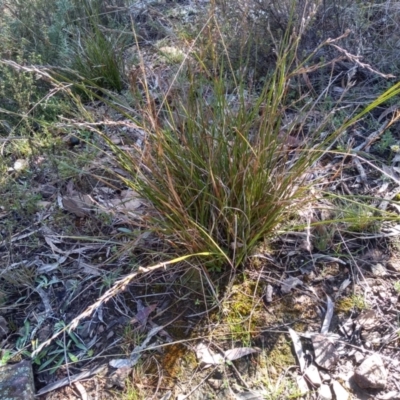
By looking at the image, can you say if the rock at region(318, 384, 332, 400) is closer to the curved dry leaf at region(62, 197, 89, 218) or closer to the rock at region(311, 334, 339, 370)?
the rock at region(311, 334, 339, 370)

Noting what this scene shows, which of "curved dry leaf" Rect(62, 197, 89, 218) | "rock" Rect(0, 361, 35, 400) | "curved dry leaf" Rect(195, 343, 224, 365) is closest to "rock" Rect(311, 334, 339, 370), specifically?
"curved dry leaf" Rect(195, 343, 224, 365)

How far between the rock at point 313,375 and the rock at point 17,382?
1022 mm

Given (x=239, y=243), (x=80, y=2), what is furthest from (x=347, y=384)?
(x=80, y=2)

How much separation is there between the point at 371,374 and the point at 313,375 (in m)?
0.20

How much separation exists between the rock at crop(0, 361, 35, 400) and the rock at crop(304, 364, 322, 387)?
1.02m

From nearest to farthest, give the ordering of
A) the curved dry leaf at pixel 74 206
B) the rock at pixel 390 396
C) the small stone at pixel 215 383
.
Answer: the rock at pixel 390 396 < the small stone at pixel 215 383 < the curved dry leaf at pixel 74 206

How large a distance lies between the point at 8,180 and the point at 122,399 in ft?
4.23

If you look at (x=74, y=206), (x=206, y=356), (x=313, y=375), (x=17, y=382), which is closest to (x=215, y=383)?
(x=206, y=356)

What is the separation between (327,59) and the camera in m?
2.87

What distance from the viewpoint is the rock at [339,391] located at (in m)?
1.67

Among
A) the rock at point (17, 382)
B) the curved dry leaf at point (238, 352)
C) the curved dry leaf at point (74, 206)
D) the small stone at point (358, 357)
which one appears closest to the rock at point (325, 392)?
the small stone at point (358, 357)

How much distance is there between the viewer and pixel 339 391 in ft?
5.53

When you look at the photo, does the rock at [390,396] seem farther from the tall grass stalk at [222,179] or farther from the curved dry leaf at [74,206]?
the curved dry leaf at [74,206]

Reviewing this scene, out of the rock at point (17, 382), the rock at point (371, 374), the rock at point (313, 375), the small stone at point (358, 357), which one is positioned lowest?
the rock at point (313, 375)
